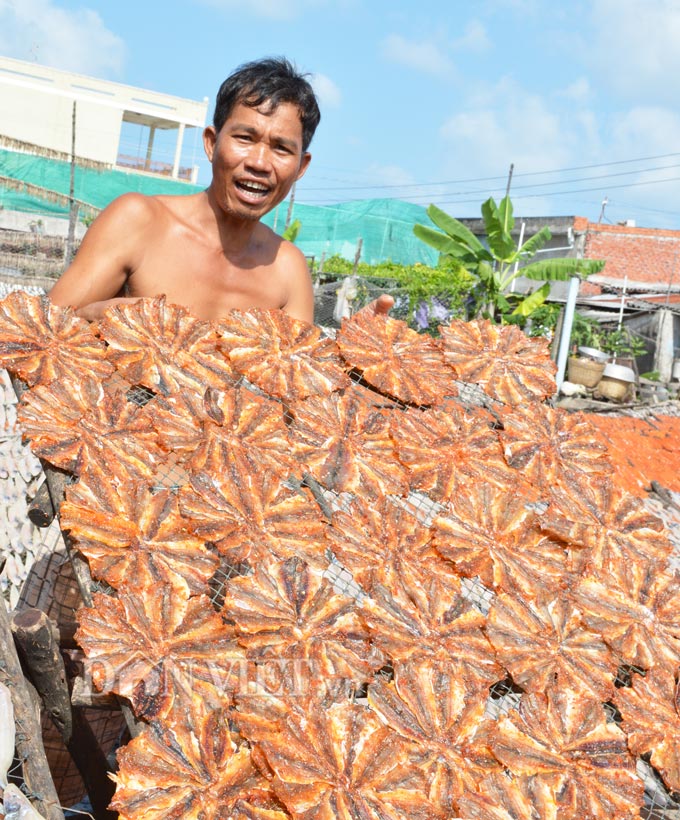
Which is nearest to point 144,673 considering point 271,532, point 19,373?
point 271,532

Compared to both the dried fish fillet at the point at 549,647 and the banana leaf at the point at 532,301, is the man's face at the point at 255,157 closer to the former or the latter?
the dried fish fillet at the point at 549,647

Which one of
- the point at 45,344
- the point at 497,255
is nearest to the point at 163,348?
the point at 45,344

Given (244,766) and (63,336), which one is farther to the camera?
(63,336)

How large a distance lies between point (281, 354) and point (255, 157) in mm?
734

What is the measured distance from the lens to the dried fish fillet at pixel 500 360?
7.00ft

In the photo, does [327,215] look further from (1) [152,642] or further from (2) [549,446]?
(1) [152,642]

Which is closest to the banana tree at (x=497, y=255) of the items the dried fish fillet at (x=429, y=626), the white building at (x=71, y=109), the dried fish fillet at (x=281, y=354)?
the dried fish fillet at (x=281, y=354)

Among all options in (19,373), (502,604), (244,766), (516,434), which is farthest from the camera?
(516,434)

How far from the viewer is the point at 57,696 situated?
1.87 m

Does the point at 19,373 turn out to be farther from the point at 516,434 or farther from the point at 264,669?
the point at 516,434

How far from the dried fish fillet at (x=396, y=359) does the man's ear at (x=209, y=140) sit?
2.64ft

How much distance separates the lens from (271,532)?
4.45ft

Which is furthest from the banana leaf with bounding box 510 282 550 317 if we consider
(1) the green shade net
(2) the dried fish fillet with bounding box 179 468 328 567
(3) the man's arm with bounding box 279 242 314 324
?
(1) the green shade net

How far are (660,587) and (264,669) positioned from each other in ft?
2.94
